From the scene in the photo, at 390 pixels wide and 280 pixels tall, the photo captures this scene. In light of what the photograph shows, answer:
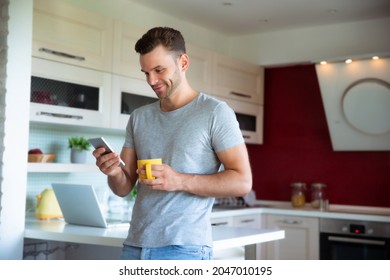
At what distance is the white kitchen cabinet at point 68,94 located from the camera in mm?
3297

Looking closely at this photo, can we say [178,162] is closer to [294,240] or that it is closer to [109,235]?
[109,235]

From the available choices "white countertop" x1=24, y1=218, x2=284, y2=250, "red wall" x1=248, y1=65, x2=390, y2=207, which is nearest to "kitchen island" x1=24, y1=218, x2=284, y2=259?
"white countertop" x1=24, y1=218, x2=284, y2=250

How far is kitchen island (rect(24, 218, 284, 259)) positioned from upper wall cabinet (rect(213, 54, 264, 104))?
194cm

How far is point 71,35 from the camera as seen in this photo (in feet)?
11.4

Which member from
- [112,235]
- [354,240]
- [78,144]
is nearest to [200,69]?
[78,144]

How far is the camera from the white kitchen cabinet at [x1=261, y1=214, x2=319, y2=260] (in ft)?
15.2

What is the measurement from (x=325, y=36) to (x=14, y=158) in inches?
116

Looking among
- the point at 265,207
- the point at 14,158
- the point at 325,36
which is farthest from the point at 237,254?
the point at 325,36

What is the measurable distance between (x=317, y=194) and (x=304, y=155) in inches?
14.9

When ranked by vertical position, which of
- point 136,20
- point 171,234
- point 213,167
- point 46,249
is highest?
point 136,20

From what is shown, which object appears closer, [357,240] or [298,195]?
[357,240]

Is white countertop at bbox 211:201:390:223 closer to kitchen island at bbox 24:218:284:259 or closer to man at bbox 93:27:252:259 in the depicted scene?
kitchen island at bbox 24:218:284:259

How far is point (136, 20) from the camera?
14.5 feet
